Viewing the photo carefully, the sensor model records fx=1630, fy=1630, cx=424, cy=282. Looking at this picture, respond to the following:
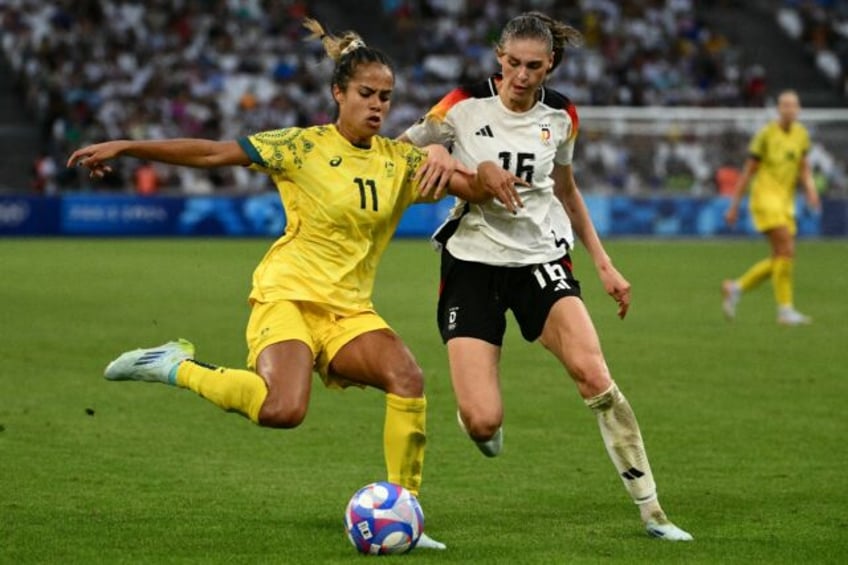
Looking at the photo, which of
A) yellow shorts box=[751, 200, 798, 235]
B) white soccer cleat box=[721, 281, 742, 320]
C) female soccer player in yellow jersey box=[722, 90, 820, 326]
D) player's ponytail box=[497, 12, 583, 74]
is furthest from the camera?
white soccer cleat box=[721, 281, 742, 320]

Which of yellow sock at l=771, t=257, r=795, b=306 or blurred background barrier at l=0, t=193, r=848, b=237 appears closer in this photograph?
yellow sock at l=771, t=257, r=795, b=306

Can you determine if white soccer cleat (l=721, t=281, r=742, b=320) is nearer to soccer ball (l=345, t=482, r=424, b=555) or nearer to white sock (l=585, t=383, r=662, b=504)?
white sock (l=585, t=383, r=662, b=504)

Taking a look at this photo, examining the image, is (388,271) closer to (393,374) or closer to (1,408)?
(1,408)

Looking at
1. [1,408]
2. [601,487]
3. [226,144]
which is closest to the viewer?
[226,144]

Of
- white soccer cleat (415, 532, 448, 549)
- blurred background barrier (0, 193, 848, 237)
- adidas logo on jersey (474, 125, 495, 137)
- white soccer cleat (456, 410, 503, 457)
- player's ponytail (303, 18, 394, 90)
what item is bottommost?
blurred background barrier (0, 193, 848, 237)

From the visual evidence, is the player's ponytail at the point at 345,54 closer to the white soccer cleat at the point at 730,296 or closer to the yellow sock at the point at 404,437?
the yellow sock at the point at 404,437

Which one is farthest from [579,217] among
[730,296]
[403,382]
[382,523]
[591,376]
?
[730,296]

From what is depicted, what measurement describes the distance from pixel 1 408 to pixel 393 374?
5.00 m

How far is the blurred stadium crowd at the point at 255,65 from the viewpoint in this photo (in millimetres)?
35094

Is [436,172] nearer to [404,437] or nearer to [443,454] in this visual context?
[404,437]

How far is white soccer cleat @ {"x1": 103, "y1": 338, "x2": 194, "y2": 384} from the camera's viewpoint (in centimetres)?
751

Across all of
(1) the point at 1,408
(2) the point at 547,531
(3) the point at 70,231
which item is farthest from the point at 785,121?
(3) the point at 70,231

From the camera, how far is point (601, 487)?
8.84 metres

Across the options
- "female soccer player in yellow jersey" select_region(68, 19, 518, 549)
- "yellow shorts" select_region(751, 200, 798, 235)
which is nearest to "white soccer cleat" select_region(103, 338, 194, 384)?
"female soccer player in yellow jersey" select_region(68, 19, 518, 549)
